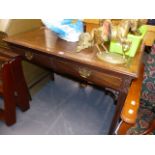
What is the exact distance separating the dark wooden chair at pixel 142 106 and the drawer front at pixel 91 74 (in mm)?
120

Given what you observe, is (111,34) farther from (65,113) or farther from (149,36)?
(65,113)

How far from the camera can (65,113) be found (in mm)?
1535

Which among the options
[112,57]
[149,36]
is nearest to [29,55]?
[112,57]

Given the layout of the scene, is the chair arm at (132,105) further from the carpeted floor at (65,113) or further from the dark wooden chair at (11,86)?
the dark wooden chair at (11,86)

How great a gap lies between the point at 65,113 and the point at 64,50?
0.76 metres

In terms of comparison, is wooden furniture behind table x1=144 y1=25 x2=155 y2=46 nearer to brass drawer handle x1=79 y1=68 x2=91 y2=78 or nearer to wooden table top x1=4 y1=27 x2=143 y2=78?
wooden table top x1=4 y1=27 x2=143 y2=78

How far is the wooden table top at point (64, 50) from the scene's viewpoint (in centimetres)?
83

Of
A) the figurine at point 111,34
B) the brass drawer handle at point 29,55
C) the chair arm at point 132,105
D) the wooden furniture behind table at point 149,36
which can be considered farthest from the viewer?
the wooden furniture behind table at point 149,36

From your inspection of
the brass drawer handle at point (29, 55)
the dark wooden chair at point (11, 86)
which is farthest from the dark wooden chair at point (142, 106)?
the dark wooden chair at point (11, 86)

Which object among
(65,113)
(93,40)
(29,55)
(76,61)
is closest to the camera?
(76,61)

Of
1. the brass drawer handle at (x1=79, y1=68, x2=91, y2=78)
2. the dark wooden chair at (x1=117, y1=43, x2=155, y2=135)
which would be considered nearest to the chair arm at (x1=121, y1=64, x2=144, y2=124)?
the dark wooden chair at (x1=117, y1=43, x2=155, y2=135)

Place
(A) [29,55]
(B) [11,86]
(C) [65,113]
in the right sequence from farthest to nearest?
(C) [65,113] < (B) [11,86] < (A) [29,55]

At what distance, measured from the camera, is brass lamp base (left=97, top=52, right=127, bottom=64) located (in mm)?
863
